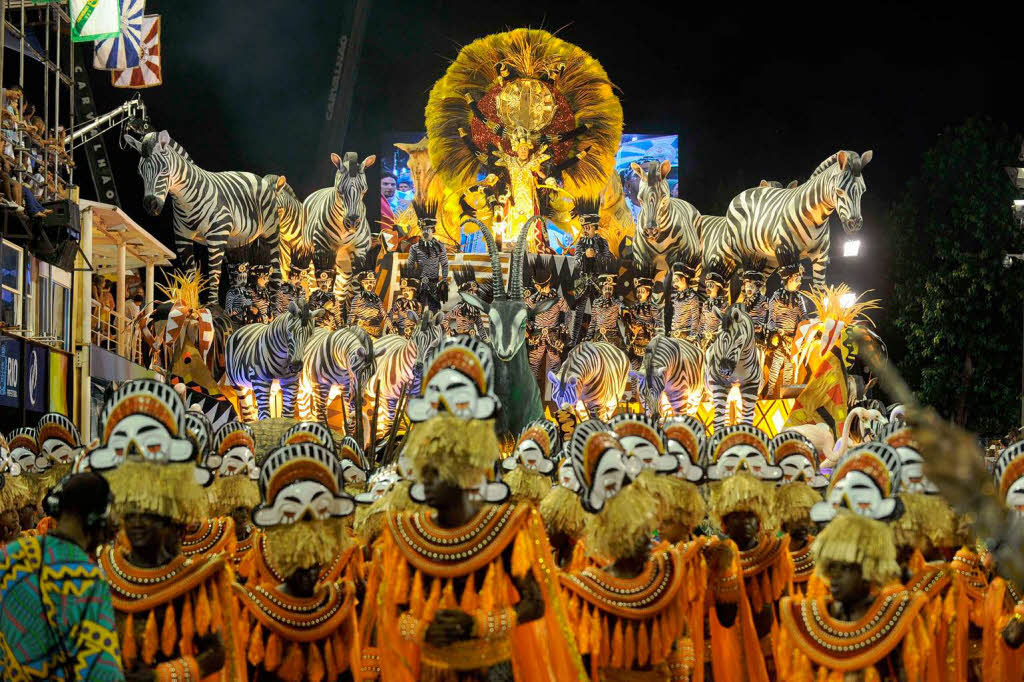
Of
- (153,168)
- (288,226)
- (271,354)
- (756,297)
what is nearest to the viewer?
(271,354)

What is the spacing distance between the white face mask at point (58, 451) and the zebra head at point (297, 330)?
11.4m

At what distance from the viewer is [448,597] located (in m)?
5.40

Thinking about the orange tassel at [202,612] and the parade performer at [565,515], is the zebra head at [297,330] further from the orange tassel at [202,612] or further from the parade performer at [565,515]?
the orange tassel at [202,612]

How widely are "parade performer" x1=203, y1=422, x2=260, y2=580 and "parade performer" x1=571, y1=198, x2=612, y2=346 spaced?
17615mm

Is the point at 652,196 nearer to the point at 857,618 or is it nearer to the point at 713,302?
the point at 713,302

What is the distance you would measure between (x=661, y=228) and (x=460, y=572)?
23079 mm

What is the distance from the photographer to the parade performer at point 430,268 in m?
26.8

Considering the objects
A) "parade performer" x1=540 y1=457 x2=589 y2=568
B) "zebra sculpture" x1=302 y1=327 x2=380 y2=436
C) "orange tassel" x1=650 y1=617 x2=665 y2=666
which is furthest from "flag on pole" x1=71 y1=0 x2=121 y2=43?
"orange tassel" x1=650 y1=617 x2=665 y2=666

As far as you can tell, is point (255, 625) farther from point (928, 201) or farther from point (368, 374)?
point (928, 201)

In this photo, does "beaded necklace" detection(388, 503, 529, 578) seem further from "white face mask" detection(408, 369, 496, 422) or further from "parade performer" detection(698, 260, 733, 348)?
"parade performer" detection(698, 260, 733, 348)

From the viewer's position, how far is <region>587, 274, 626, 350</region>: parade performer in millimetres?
26734

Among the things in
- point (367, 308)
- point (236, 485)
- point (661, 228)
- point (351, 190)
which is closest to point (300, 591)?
point (236, 485)

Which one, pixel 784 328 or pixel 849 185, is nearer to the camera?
pixel 784 328

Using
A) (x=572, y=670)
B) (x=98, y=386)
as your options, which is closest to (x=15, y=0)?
(x=98, y=386)
